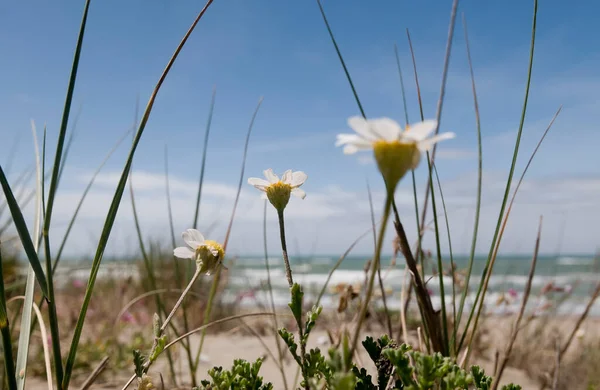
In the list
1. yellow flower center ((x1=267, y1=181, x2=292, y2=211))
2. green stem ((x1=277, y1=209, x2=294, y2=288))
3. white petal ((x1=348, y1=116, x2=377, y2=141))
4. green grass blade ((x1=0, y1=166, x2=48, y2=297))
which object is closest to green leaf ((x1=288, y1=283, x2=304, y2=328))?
green stem ((x1=277, y1=209, x2=294, y2=288))

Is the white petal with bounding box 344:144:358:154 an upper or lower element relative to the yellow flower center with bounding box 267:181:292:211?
upper

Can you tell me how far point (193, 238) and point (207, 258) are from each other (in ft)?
0.26

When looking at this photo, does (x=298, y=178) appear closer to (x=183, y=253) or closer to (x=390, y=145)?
(x=183, y=253)

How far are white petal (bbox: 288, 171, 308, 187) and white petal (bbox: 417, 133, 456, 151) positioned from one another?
427 mm

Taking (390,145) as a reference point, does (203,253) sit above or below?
below

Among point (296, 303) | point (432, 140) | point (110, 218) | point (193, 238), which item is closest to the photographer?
point (432, 140)

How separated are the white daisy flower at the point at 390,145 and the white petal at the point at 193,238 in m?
0.53

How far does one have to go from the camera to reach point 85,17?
1.01 meters

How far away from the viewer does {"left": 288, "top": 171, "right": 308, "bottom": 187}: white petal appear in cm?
106

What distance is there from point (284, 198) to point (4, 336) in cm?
57

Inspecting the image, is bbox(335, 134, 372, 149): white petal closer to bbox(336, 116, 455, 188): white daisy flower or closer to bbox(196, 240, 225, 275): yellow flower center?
bbox(336, 116, 455, 188): white daisy flower

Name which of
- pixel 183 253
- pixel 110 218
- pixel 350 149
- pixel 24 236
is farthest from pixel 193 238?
pixel 350 149

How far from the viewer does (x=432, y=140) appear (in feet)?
2.04

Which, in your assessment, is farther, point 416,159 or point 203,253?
point 203,253
